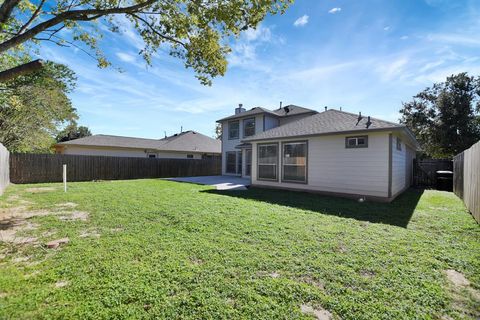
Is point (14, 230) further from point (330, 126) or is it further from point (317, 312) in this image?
point (330, 126)

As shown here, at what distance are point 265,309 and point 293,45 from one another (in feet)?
31.3

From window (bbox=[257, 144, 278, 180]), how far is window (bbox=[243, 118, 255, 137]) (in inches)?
215

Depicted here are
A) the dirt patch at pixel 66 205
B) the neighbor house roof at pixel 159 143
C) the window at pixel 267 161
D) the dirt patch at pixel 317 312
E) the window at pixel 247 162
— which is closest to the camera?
the dirt patch at pixel 317 312

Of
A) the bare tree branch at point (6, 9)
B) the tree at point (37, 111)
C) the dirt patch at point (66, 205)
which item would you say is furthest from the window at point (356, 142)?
the tree at point (37, 111)

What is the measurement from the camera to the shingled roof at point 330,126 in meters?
8.53

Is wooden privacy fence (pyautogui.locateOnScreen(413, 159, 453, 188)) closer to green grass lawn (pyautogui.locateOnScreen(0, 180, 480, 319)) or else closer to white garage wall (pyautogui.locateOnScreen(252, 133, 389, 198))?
white garage wall (pyautogui.locateOnScreen(252, 133, 389, 198))

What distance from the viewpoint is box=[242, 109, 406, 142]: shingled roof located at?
8.53 m

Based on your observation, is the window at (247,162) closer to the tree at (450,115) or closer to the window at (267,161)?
the window at (267,161)

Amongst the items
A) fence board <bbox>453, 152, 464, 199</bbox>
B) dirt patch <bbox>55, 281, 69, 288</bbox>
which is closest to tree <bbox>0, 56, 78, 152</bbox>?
dirt patch <bbox>55, 281, 69, 288</bbox>

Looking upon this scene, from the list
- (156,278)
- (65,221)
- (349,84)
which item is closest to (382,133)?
(349,84)

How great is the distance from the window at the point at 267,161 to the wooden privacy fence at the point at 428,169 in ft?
32.7

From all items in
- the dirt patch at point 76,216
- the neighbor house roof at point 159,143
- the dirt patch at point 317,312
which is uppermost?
the neighbor house roof at point 159,143

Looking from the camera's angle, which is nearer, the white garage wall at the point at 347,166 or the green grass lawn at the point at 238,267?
the green grass lawn at the point at 238,267

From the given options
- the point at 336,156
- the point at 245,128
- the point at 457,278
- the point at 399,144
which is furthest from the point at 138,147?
the point at 457,278
